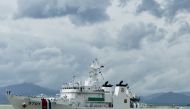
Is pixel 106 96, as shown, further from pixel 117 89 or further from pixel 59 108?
pixel 59 108

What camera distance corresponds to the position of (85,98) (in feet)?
244

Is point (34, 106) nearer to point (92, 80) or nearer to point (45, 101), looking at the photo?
point (45, 101)

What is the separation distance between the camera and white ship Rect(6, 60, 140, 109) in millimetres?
73125

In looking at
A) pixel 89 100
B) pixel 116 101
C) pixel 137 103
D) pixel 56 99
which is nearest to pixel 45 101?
pixel 56 99

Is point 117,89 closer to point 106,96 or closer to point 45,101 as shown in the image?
point 106,96

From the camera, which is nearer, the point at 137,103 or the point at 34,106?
the point at 34,106

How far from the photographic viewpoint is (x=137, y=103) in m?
85.1

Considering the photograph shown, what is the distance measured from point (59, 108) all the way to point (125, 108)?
10953 millimetres

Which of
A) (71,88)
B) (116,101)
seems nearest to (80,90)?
(71,88)

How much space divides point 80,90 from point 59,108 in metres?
4.31

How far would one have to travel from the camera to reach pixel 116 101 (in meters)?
76.9

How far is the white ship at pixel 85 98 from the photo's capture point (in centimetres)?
7312

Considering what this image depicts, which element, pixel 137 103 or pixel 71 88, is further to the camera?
pixel 137 103

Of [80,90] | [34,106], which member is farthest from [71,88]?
[34,106]
